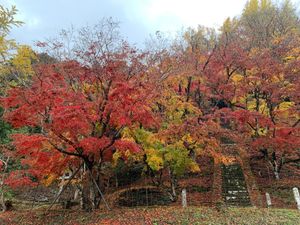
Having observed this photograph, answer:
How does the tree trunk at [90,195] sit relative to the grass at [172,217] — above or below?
above

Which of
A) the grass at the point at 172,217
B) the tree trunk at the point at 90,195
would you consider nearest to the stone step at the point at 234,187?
the grass at the point at 172,217

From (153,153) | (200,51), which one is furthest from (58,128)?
(200,51)

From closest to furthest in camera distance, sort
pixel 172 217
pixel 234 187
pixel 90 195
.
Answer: pixel 172 217, pixel 90 195, pixel 234 187

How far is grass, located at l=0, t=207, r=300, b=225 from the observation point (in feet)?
30.8

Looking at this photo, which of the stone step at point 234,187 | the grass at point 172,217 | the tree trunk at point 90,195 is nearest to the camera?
the grass at point 172,217

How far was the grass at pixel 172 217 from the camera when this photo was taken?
30.8 feet

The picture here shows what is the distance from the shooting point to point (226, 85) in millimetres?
18266

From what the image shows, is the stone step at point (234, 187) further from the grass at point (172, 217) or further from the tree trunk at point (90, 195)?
the tree trunk at point (90, 195)

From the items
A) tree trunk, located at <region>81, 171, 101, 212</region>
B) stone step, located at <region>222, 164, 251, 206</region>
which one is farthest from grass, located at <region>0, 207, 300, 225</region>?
stone step, located at <region>222, 164, 251, 206</region>

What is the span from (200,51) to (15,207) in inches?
655

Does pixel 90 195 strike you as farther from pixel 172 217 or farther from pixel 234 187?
pixel 234 187

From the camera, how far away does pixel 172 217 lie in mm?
9883

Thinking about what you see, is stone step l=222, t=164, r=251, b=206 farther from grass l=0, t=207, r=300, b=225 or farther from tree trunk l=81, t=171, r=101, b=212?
tree trunk l=81, t=171, r=101, b=212

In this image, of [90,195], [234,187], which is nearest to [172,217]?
[90,195]
